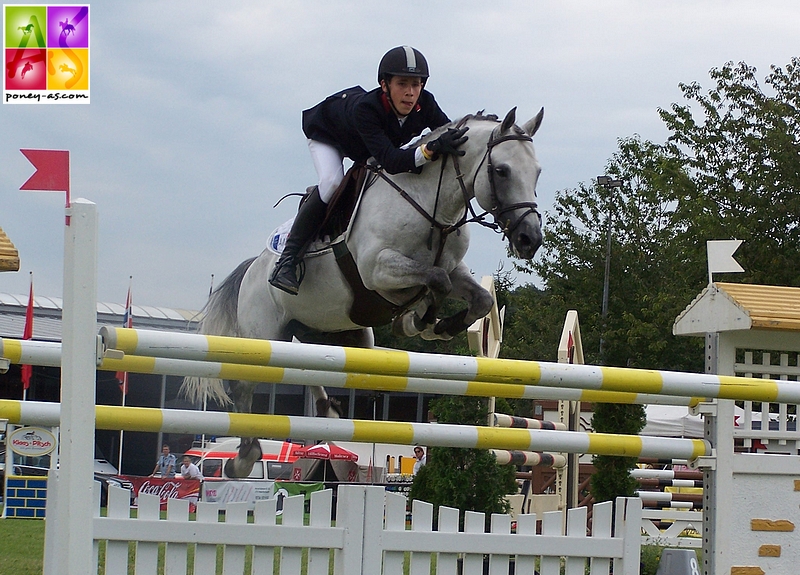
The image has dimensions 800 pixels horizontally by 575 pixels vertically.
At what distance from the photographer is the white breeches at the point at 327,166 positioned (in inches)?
156

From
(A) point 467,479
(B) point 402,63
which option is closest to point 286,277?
(B) point 402,63

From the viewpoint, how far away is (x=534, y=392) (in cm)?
339

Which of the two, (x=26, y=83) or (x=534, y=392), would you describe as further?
(x=26, y=83)

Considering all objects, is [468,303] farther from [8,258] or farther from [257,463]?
[257,463]

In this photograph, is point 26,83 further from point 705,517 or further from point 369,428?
point 705,517

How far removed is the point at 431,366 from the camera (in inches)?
103

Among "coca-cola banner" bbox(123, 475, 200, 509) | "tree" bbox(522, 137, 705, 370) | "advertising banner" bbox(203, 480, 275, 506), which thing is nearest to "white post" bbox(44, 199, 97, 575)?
"advertising banner" bbox(203, 480, 275, 506)

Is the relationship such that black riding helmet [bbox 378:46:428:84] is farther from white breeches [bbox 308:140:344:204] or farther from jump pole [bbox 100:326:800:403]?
jump pole [bbox 100:326:800:403]

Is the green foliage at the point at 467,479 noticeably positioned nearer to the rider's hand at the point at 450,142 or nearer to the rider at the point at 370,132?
the rider at the point at 370,132

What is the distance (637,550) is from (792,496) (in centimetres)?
96

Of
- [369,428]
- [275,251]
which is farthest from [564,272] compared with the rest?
[369,428]

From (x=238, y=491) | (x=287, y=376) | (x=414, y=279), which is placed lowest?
(x=238, y=491)

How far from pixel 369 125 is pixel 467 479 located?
11.2 ft

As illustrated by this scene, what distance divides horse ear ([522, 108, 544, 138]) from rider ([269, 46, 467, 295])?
0.82ft
